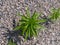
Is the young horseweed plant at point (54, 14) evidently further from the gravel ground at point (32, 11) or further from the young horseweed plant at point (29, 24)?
the young horseweed plant at point (29, 24)

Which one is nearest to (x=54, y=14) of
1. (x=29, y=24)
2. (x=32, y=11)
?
(x=32, y=11)

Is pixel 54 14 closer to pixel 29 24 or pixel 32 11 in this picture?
pixel 32 11

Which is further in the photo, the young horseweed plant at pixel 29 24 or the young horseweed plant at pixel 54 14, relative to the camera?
the young horseweed plant at pixel 54 14

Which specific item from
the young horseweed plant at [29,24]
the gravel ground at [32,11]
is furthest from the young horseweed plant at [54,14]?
the young horseweed plant at [29,24]

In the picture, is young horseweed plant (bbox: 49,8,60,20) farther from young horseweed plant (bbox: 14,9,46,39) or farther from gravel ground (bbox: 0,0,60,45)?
young horseweed plant (bbox: 14,9,46,39)

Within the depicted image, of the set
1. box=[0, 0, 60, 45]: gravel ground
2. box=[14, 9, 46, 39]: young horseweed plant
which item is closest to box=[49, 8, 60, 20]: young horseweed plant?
box=[0, 0, 60, 45]: gravel ground

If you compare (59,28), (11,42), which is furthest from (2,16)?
(59,28)

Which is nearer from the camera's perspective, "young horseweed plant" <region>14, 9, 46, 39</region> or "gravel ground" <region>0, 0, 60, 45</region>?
"young horseweed plant" <region>14, 9, 46, 39</region>

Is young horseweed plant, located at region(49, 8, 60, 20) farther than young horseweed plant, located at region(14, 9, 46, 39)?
Yes
